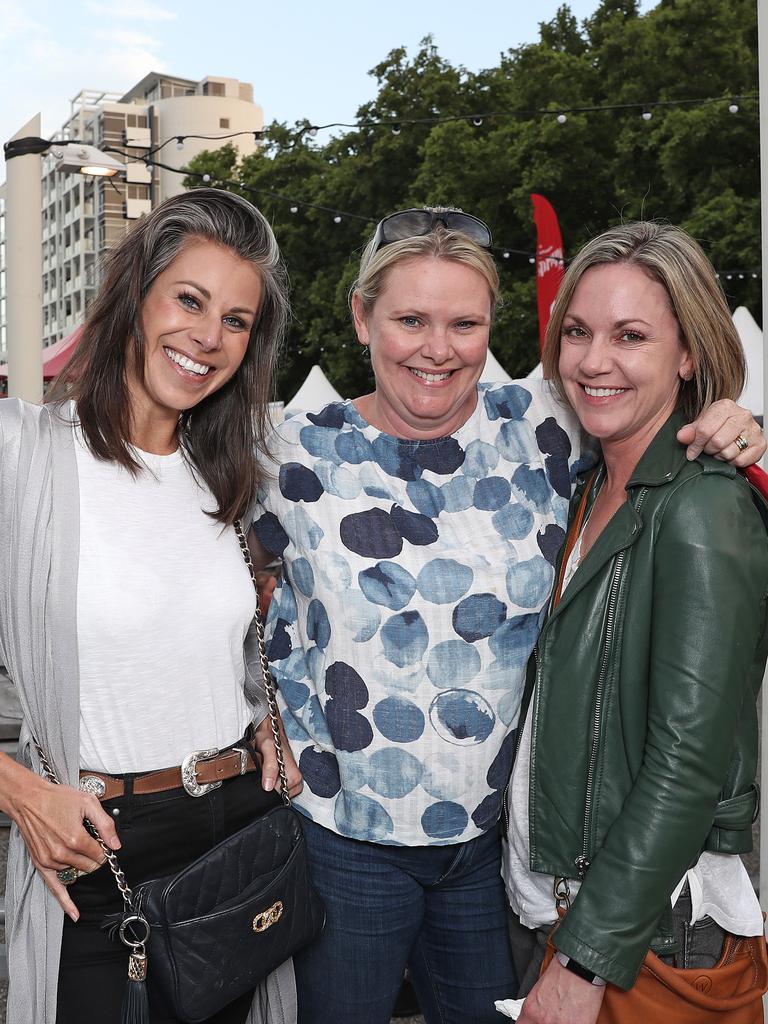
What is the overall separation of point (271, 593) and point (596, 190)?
17912 mm

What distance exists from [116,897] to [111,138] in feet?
285

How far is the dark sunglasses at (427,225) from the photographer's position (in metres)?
2.26

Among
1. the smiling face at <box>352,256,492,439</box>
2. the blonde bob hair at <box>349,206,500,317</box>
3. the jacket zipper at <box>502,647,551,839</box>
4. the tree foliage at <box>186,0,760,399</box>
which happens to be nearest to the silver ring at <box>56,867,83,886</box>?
the jacket zipper at <box>502,647,551,839</box>

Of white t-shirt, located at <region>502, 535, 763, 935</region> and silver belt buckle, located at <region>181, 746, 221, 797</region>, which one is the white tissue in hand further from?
silver belt buckle, located at <region>181, 746, 221, 797</region>

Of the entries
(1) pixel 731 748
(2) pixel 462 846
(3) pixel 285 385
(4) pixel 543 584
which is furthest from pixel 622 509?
(3) pixel 285 385

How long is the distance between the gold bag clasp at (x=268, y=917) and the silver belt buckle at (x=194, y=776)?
278mm

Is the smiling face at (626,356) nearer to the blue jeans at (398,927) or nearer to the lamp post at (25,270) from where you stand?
the blue jeans at (398,927)

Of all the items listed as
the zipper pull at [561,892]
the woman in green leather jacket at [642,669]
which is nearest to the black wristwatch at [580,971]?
the woman in green leather jacket at [642,669]

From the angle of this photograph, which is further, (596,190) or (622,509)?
(596,190)

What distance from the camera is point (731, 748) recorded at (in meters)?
1.83

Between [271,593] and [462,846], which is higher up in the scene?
[271,593]

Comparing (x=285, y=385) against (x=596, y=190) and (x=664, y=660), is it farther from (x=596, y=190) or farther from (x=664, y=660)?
(x=664, y=660)

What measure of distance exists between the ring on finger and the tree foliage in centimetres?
1403

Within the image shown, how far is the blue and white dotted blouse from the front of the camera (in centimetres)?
211
